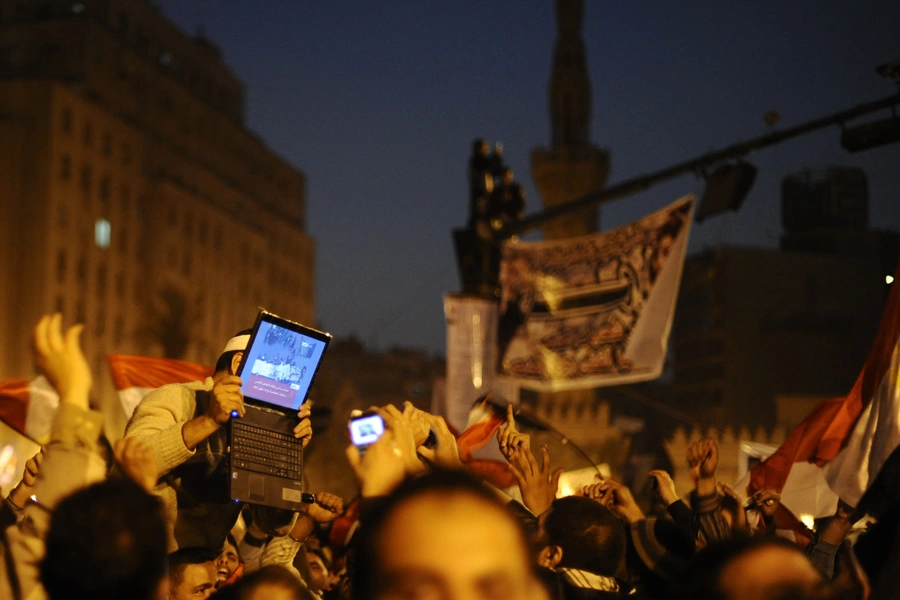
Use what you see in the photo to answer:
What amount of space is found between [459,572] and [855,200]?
40609 millimetres

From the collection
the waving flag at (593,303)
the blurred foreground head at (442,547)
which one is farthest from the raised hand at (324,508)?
the waving flag at (593,303)

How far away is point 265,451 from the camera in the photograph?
4816 millimetres

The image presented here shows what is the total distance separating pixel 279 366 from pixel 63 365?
2.33 m

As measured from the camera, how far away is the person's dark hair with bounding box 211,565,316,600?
277 centimetres

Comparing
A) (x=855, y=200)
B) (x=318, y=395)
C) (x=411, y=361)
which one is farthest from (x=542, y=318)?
(x=411, y=361)

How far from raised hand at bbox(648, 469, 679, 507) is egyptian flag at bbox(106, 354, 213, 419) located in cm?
473

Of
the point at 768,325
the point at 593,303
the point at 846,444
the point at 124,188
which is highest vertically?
the point at 124,188

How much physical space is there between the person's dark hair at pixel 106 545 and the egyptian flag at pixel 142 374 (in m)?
6.49

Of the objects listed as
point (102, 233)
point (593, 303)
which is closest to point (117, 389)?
point (593, 303)

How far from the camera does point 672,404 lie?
7531 cm

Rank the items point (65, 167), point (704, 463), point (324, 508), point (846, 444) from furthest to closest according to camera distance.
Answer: point (65, 167) < point (846, 444) < point (324, 508) < point (704, 463)

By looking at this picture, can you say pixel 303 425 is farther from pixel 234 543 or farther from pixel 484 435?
pixel 484 435

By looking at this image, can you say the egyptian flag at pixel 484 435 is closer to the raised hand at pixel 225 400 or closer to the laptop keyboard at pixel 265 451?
the laptop keyboard at pixel 265 451

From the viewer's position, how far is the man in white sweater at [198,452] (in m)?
4.45
